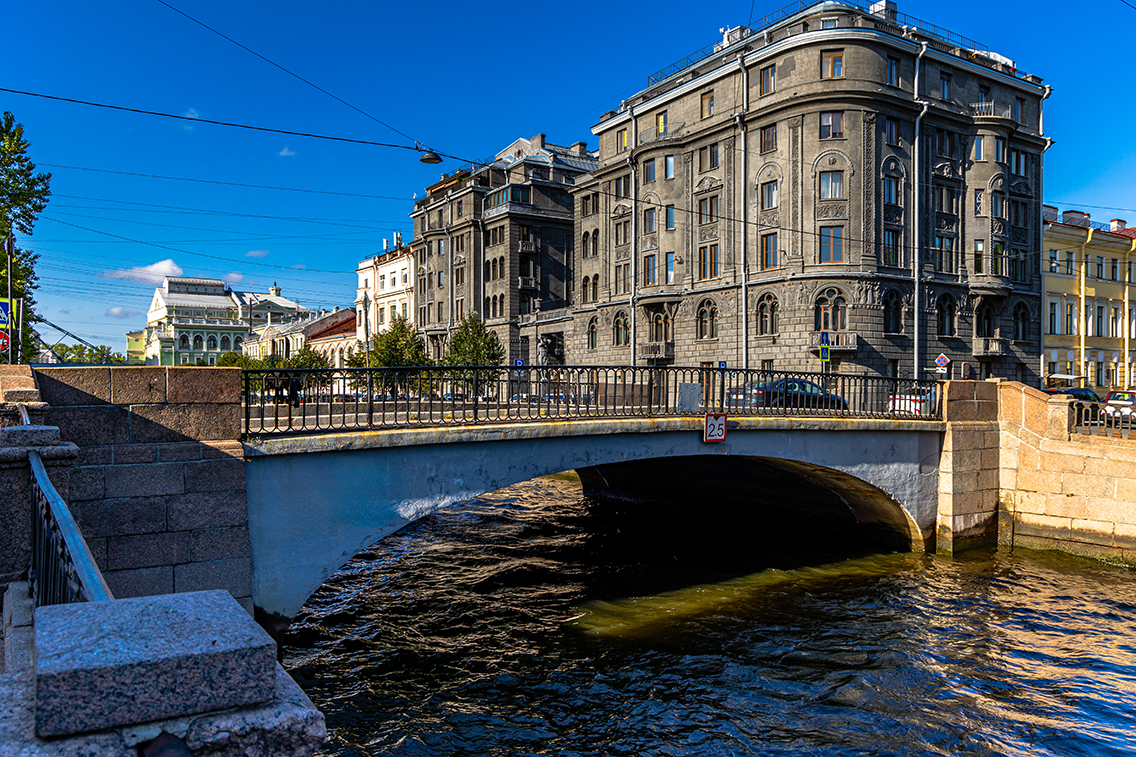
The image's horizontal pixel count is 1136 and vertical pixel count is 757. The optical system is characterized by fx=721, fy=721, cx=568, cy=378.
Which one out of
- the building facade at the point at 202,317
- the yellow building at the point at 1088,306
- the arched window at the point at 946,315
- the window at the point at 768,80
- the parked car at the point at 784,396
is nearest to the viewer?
the parked car at the point at 784,396

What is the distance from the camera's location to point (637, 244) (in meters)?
43.2

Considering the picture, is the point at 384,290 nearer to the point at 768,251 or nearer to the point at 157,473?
the point at 768,251

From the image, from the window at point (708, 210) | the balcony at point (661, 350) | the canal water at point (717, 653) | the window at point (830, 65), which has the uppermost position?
the window at point (830, 65)

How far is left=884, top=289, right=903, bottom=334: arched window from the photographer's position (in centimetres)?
3434

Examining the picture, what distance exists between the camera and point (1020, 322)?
129 ft

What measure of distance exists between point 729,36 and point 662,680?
3857 cm

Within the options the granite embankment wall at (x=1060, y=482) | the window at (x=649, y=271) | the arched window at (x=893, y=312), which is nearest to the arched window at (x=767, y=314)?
the arched window at (x=893, y=312)

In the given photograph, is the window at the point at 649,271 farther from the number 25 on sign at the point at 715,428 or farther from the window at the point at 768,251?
the number 25 on sign at the point at 715,428

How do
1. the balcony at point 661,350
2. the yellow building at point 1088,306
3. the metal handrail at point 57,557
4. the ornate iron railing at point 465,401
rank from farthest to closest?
the yellow building at point 1088,306 → the balcony at point 661,350 → the ornate iron railing at point 465,401 → the metal handrail at point 57,557

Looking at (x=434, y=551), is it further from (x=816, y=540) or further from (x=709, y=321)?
(x=709, y=321)

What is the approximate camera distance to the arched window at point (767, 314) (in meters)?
35.8

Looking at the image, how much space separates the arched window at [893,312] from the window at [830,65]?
1061cm

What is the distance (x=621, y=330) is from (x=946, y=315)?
1770 centimetres

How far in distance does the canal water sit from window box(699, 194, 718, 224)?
24302mm
